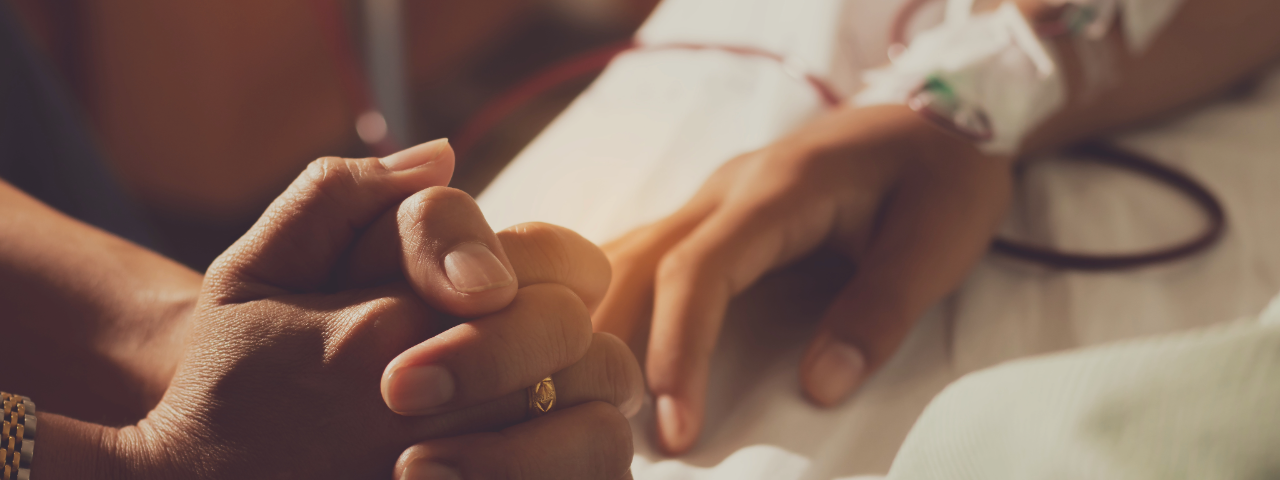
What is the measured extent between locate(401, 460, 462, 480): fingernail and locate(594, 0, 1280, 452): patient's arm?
0.45ft

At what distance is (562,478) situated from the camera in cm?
32

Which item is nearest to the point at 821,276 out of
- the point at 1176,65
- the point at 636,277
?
the point at 636,277

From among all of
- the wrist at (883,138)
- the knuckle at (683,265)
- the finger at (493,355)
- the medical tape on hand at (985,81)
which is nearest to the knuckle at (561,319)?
the finger at (493,355)

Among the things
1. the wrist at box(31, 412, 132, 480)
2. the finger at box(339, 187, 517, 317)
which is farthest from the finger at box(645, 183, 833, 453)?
the wrist at box(31, 412, 132, 480)

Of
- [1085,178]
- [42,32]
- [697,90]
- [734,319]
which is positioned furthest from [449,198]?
[42,32]

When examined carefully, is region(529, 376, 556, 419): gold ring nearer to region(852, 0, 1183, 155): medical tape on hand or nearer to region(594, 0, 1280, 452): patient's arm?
region(594, 0, 1280, 452): patient's arm

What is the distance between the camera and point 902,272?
47 centimetres

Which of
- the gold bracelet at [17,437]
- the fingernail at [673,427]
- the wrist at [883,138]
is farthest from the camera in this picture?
the wrist at [883,138]

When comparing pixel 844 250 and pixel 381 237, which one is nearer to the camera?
pixel 381 237

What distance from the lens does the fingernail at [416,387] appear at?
29 cm

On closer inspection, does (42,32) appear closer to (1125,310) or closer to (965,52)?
(965,52)

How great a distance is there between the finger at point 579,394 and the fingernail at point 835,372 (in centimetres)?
10

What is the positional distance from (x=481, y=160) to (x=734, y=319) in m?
0.38

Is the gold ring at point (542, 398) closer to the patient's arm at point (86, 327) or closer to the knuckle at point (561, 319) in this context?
the knuckle at point (561, 319)
